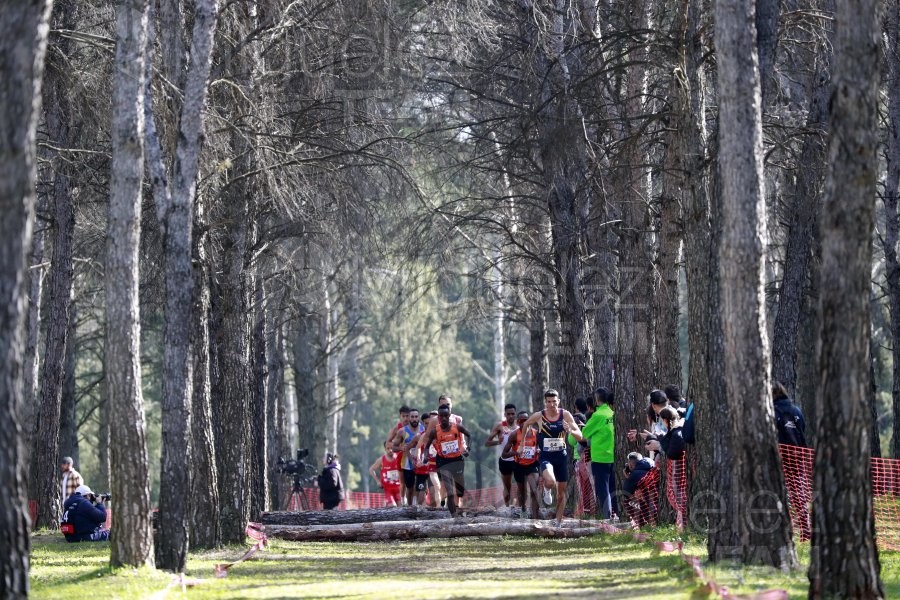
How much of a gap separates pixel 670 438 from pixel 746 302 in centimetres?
484

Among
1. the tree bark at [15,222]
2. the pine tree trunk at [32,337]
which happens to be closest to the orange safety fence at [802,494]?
the tree bark at [15,222]

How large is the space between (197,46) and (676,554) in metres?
7.24

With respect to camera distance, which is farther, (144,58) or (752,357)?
(144,58)

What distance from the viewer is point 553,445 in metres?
19.4

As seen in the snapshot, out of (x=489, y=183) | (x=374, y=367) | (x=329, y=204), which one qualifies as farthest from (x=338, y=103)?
(x=374, y=367)

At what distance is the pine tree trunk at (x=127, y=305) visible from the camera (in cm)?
1286

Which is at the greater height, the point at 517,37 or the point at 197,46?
the point at 517,37

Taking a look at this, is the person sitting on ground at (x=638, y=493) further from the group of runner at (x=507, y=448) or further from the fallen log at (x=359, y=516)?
the fallen log at (x=359, y=516)

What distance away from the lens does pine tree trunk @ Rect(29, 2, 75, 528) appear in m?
21.4

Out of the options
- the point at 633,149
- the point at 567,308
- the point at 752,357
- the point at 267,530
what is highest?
the point at 633,149

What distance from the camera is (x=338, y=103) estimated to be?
1858 centimetres

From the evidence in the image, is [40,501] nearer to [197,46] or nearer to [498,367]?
[197,46]

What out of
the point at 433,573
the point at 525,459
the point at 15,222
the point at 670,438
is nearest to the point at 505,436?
the point at 525,459

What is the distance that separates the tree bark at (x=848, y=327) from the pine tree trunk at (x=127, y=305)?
648cm
